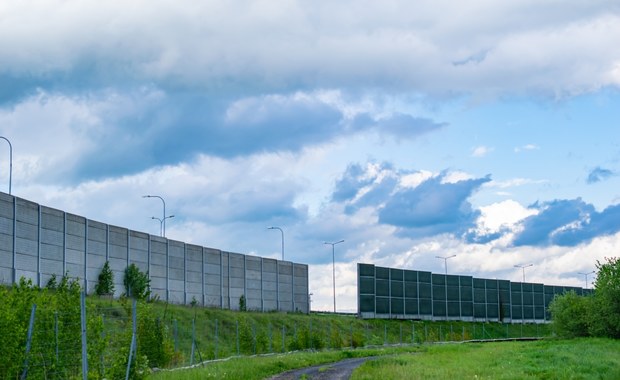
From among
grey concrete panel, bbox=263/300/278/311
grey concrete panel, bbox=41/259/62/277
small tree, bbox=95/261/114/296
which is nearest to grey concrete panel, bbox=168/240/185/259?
small tree, bbox=95/261/114/296

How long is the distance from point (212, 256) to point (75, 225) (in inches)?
907

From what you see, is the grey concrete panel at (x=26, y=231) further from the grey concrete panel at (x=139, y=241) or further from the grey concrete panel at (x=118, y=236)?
the grey concrete panel at (x=139, y=241)

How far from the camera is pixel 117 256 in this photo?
222 feet

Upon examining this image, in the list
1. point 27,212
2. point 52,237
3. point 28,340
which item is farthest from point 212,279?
point 28,340

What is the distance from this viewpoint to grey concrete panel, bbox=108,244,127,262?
66.8 m

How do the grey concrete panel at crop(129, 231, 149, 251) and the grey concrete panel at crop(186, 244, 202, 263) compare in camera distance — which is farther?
the grey concrete panel at crop(186, 244, 202, 263)

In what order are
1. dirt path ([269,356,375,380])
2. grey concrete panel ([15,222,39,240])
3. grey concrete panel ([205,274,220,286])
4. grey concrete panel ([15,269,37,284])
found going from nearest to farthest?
dirt path ([269,356,375,380]) < grey concrete panel ([15,269,37,284]) < grey concrete panel ([15,222,39,240]) < grey concrete panel ([205,274,220,286])

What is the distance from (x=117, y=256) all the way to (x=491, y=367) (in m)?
35.8

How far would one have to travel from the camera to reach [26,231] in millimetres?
55406

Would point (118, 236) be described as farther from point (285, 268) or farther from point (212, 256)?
point (285, 268)

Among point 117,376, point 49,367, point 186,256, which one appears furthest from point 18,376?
point 186,256

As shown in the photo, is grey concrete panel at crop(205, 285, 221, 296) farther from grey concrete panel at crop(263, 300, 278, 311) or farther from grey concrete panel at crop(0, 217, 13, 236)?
grey concrete panel at crop(0, 217, 13, 236)

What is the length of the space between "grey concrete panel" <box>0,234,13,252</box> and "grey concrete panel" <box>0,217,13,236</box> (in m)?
0.24

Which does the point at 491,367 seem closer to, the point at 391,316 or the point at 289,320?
the point at 289,320
